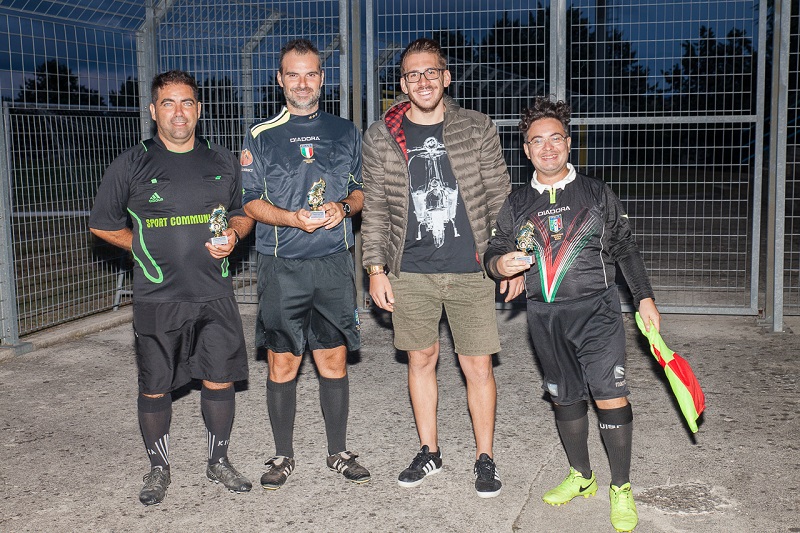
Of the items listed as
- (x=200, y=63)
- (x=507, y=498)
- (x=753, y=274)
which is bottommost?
(x=507, y=498)

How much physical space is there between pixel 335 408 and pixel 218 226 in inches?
48.4

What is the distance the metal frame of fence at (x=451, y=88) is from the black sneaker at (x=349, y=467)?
4.04 meters

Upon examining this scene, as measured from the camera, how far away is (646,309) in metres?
4.10

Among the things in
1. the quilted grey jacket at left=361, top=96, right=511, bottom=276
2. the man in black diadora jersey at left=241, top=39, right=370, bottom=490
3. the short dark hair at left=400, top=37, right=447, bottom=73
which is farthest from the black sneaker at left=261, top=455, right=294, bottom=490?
the short dark hair at left=400, top=37, right=447, bottom=73

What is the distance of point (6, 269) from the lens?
7.47 m

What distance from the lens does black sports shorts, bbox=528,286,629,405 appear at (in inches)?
162

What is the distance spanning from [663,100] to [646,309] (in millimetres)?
4854

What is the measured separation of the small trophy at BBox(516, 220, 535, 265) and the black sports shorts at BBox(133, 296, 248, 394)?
1585 mm

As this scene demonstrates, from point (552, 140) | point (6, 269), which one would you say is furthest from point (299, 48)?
point (6, 269)

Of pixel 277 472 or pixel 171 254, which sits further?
pixel 277 472

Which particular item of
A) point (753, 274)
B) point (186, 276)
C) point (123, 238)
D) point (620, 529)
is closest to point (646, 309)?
point (620, 529)

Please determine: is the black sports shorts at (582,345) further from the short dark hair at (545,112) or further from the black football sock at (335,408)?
the black football sock at (335,408)

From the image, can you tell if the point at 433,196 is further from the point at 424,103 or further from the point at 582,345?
the point at 582,345

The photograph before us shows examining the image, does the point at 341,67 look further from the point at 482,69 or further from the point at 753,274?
the point at 753,274
